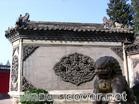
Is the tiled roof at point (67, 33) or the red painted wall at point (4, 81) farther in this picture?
the red painted wall at point (4, 81)

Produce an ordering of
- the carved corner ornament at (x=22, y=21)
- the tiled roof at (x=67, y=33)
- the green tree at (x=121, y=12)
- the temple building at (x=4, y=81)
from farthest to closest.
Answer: the green tree at (x=121, y=12), the temple building at (x=4, y=81), the tiled roof at (x=67, y=33), the carved corner ornament at (x=22, y=21)

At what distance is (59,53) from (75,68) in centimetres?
114

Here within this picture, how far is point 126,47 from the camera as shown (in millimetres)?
14984

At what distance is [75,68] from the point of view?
14047 millimetres

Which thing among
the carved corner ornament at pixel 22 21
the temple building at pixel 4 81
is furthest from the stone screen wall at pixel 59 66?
the temple building at pixel 4 81

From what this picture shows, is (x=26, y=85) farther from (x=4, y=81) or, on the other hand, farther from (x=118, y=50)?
(x=4, y=81)

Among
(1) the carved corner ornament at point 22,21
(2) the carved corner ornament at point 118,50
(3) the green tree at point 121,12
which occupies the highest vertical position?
(3) the green tree at point 121,12

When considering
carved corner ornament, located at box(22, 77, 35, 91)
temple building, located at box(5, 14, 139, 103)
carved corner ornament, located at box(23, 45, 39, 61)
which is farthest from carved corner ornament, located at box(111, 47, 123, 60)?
carved corner ornament, located at box(22, 77, 35, 91)

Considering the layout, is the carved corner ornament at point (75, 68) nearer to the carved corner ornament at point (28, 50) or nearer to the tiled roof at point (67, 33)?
the tiled roof at point (67, 33)

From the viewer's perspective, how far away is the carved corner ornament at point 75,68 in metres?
13.8

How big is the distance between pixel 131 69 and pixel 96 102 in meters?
10.4

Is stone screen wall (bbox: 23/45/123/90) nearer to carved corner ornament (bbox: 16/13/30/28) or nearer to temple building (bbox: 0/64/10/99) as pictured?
carved corner ornament (bbox: 16/13/30/28)

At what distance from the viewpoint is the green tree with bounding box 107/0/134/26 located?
3067 cm

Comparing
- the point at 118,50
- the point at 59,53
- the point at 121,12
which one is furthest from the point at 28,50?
the point at 121,12
